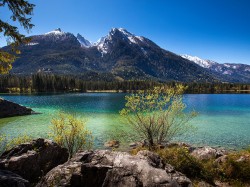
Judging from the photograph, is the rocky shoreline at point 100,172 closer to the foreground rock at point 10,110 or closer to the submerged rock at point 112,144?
the submerged rock at point 112,144

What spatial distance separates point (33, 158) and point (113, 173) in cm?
1074

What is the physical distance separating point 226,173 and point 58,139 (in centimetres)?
1806

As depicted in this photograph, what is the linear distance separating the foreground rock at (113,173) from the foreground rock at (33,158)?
386cm

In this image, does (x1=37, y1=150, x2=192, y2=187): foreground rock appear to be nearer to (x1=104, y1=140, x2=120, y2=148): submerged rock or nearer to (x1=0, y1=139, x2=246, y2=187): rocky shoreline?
(x1=0, y1=139, x2=246, y2=187): rocky shoreline

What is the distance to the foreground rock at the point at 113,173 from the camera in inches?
450

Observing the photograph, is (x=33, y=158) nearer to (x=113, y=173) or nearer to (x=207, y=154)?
(x=113, y=173)

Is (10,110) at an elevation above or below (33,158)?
below

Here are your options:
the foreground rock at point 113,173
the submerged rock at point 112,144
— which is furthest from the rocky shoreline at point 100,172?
the submerged rock at point 112,144

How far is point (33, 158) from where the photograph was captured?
19.7 meters

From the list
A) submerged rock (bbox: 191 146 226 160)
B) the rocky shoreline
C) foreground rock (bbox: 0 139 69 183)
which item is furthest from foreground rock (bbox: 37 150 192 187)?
submerged rock (bbox: 191 146 226 160)

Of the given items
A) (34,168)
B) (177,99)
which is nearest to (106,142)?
(177,99)

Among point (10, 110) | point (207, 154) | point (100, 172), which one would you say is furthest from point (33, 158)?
point (10, 110)

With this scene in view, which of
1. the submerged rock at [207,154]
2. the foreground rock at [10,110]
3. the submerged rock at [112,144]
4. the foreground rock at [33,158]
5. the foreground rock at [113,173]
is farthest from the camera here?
the foreground rock at [10,110]

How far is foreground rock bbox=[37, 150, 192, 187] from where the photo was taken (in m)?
11.4
